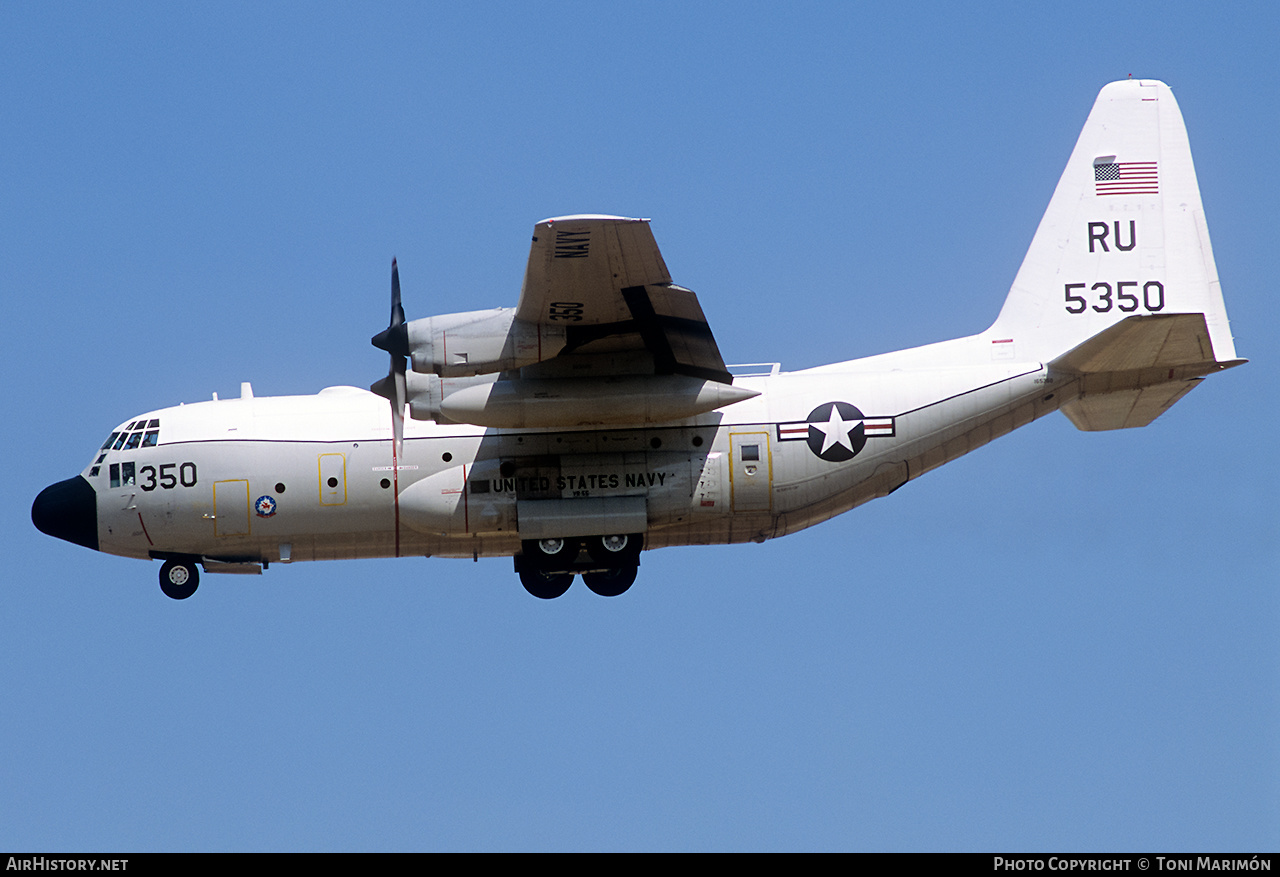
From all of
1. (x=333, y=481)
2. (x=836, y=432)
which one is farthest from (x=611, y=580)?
(x=333, y=481)

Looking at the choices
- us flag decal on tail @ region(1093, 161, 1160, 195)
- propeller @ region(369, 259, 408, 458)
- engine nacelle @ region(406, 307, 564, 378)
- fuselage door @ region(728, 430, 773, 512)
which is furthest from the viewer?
us flag decal on tail @ region(1093, 161, 1160, 195)

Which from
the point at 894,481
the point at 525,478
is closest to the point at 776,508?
the point at 894,481

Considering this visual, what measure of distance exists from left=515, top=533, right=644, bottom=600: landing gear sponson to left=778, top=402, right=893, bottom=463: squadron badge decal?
2.87 metres

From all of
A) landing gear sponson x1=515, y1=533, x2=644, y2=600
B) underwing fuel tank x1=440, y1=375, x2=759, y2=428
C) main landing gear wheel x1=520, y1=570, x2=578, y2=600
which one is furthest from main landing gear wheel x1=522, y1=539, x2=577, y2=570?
underwing fuel tank x1=440, y1=375, x2=759, y2=428

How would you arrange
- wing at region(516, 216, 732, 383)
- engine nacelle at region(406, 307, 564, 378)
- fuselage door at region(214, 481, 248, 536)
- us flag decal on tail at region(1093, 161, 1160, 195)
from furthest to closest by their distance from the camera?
us flag decal on tail at region(1093, 161, 1160, 195), fuselage door at region(214, 481, 248, 536), engine nacelle at region(406, 307, 564, 378), wing at region(516, 216, 732, 383)

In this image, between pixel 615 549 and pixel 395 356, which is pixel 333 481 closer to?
pixel 395 356

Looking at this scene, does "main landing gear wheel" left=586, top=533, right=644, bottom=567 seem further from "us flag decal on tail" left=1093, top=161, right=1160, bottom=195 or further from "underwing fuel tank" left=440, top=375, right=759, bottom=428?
"us flag decal on tail" left=1093, top=161, right=1160, bottom=195

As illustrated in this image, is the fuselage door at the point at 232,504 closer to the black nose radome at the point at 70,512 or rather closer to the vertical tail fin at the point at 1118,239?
the black nose radome at the point at 70,512

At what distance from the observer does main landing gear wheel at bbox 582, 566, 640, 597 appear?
2433 cm

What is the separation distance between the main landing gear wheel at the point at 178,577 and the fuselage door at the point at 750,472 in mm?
8549

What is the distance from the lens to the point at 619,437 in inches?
940

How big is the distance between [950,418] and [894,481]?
1.32 m

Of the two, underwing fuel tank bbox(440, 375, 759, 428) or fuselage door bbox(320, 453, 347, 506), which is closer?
underwing fuel tank bbox(440, 375, 759, 428)
